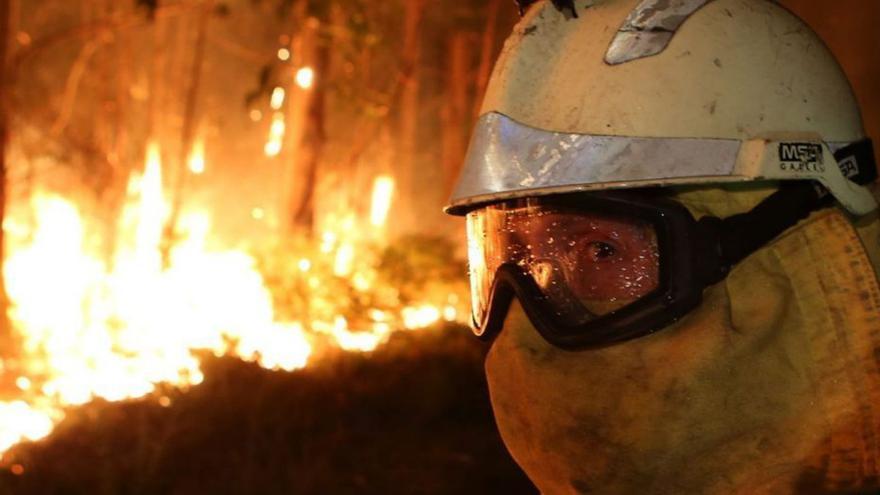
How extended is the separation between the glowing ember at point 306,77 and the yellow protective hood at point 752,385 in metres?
9.24

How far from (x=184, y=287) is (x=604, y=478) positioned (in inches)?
331

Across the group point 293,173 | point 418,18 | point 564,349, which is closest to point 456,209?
point 564,349

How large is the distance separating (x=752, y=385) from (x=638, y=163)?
1.67 feet

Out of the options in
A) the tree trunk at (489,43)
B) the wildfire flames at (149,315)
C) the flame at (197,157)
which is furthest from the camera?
the flame at (197,157)

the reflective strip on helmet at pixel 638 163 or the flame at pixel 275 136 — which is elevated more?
the flame at pixel 275 136

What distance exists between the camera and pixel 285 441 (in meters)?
5.63

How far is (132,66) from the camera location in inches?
631

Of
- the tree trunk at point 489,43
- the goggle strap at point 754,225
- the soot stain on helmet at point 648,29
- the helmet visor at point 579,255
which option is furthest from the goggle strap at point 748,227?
the tree trunk at point 489,43

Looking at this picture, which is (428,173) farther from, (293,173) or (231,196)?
(293,173)

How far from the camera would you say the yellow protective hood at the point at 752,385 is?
2012 millimetres

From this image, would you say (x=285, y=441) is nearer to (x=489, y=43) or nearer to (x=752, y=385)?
(x=752, y=385)

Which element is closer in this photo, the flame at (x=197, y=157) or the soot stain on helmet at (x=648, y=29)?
the soot stain on helmet at (x=648, y=29)

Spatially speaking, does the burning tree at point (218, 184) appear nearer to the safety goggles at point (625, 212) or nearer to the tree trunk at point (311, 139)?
the tree trunk at point (311, 139)

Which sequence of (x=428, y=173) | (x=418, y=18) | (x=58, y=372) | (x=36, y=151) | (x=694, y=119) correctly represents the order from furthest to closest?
(x=428, y=173)
(x=36, y=151)
(x=418, y=18)
(x=58, y=372)
(x=694, y=119)
